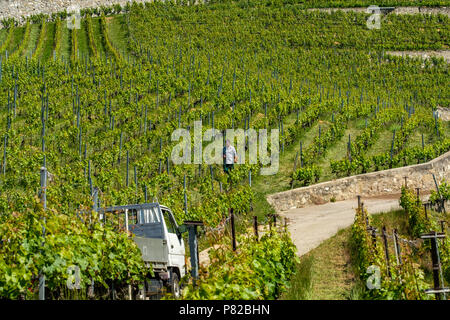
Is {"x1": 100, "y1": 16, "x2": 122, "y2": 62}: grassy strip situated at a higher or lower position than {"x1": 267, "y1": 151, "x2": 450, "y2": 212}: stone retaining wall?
higher

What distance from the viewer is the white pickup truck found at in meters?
8.60

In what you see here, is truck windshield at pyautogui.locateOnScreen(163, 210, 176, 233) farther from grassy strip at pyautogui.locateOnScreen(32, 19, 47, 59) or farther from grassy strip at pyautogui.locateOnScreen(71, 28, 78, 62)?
grassy strip at pyautogui.locateOnScreen(32, 19, 47, 59)

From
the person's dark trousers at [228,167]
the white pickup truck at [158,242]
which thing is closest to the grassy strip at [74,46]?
the person's dark trousers at [228,167]

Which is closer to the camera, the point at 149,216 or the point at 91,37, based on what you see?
the point at 149,216

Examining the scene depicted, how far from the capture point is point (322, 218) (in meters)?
16.9

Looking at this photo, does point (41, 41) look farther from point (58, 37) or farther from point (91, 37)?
point (91, 37)

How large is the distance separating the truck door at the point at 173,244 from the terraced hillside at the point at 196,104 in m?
1.76

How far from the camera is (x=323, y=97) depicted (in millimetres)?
30516

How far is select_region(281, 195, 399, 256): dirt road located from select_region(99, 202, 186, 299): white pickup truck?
138 inches

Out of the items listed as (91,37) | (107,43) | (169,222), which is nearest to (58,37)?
(91,37)

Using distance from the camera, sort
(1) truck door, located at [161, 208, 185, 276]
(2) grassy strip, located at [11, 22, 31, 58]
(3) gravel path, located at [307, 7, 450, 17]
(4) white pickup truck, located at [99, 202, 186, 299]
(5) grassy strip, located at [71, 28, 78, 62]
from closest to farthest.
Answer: (4) white pickup truck, located at [99, 202, 186, 299]
(1) truck door, located at [161, 208, 185, 276]
(2) grassy strip, located at [11, 22, 31, 58]
(5) grassy strip, located at [71, 28, 78, 62]
(3) gravel path, located at [307, 7, 450, 17]

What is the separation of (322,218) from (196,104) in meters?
11.5

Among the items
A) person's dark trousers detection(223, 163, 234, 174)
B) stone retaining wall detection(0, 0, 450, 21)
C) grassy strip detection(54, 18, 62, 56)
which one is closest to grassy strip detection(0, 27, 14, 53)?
grassy strip detection(54, 18, 62, 56)
